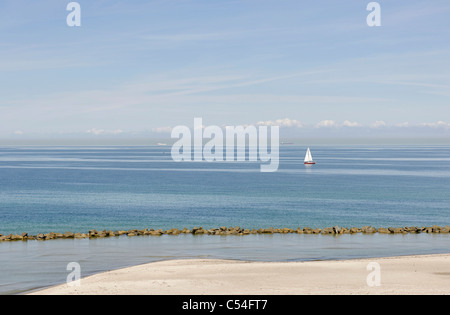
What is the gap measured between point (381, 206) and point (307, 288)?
168ft

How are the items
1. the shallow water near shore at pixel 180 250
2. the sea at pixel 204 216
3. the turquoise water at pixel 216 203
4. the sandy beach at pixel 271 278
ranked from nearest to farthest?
1. the sandy beach at pixel 271 278
2. the shallow water near shore at pixel 180 250
3. the sea at pixel 204 216
4. the turquoise water at pixel 216 203

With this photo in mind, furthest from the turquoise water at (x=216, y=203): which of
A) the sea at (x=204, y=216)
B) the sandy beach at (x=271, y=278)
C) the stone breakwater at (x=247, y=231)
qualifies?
the sandy beach at (x=271, y=278)

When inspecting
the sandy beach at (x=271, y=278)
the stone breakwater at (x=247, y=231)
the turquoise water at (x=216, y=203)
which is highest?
the turquoise water at (x=216, y=203)

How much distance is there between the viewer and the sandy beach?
90.1 ft

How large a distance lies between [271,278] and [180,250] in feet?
47.5

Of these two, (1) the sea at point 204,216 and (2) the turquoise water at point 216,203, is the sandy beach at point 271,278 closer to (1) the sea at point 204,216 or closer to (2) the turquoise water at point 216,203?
(1) the sea at point 204,216

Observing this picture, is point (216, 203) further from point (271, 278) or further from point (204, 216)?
point (271, 278)

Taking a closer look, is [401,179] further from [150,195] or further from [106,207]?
[106,207]

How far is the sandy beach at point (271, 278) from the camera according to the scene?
1081 inches

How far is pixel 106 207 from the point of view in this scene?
73750mm

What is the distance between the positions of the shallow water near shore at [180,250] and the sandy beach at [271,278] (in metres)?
3.50

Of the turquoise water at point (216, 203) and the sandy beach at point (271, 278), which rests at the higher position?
the turquoise water at point (216, 203)

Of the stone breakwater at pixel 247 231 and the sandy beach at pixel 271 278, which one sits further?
the stone breakwater at pixel 247 231
